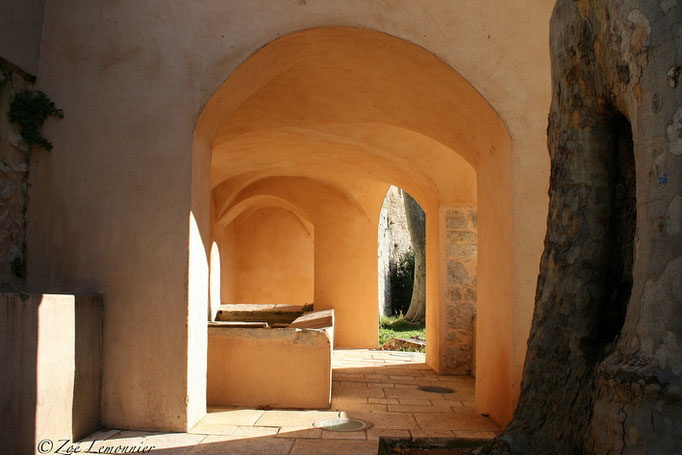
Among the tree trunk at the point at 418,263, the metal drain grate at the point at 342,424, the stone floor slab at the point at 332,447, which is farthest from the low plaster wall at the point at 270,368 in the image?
the tree trunk at the point at 418,263

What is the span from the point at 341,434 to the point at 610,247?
2589mm

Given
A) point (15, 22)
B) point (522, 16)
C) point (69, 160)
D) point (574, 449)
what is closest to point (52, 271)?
point (69, 160)

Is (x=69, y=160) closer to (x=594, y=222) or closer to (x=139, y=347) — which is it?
(x=139, y=347)

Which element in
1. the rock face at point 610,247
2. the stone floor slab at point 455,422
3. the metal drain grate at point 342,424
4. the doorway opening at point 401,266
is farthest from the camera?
the doorway opening at point 401,266

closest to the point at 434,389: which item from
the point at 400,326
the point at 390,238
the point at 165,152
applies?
the point at 165,152

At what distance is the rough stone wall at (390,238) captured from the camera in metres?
16.8

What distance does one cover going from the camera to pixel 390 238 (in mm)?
18609

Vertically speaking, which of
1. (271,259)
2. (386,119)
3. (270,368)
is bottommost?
(270,368)

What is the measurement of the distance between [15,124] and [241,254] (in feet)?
38.7

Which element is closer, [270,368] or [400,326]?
[270,368]

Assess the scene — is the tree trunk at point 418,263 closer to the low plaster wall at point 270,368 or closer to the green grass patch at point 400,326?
the green grass patch at point 400,326

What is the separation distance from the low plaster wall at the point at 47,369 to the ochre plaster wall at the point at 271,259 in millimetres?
11681

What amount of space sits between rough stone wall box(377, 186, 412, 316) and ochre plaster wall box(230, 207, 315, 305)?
2415 mm

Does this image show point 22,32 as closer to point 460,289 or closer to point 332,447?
point 332,447
